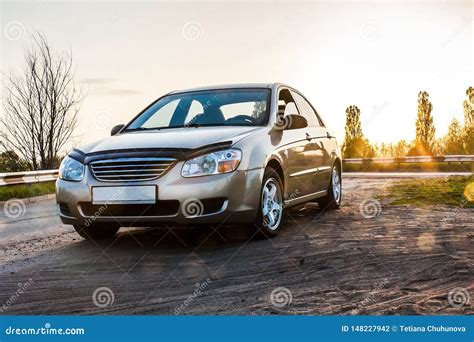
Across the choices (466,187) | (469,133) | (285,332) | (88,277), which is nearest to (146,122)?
(88,277)

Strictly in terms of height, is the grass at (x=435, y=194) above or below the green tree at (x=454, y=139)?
above

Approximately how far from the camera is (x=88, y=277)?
5.41m

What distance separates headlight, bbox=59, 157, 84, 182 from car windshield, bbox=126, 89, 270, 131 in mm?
1181

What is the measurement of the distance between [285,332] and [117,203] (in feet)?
9.81

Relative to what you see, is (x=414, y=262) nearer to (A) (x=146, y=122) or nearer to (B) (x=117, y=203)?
(B) (x=117, y=203)

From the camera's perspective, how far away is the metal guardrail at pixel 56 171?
14.6 metres
